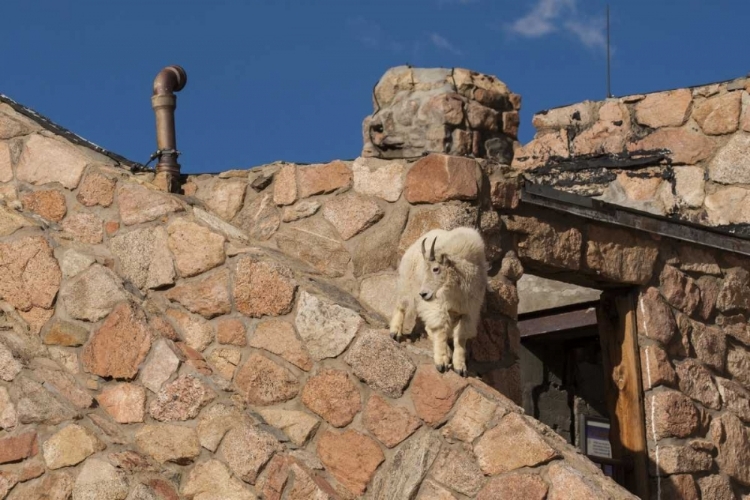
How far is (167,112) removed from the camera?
974 centimetres

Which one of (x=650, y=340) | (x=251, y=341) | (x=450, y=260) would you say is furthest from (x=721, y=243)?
(x=251, y=341)

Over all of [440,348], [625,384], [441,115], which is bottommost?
[625,384]

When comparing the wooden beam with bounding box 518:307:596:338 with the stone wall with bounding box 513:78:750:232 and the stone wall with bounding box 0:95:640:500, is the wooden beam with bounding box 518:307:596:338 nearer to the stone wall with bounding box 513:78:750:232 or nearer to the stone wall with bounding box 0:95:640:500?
the stone wall with bounding box 513:78:750:232

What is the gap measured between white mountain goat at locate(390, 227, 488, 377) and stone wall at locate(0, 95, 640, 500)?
15 centimetres

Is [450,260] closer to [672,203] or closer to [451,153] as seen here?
[451,153]

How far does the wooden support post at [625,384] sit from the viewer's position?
941cm

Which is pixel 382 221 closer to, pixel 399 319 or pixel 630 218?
pixel 399 319

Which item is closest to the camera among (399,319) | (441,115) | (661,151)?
(399,319)

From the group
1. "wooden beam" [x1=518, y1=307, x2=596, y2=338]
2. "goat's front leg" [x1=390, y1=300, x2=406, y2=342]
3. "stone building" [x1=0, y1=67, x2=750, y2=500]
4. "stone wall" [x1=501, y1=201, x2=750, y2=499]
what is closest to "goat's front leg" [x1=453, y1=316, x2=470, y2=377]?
"stone building" [x1=0, y1=67, x2=750, y2=500]

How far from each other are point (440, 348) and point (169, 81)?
3.07 m

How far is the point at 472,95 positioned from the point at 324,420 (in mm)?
2613

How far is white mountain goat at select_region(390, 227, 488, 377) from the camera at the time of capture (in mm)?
7820

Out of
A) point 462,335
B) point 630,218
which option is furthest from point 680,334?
point 462,335

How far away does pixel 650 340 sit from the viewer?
955 centimetres
